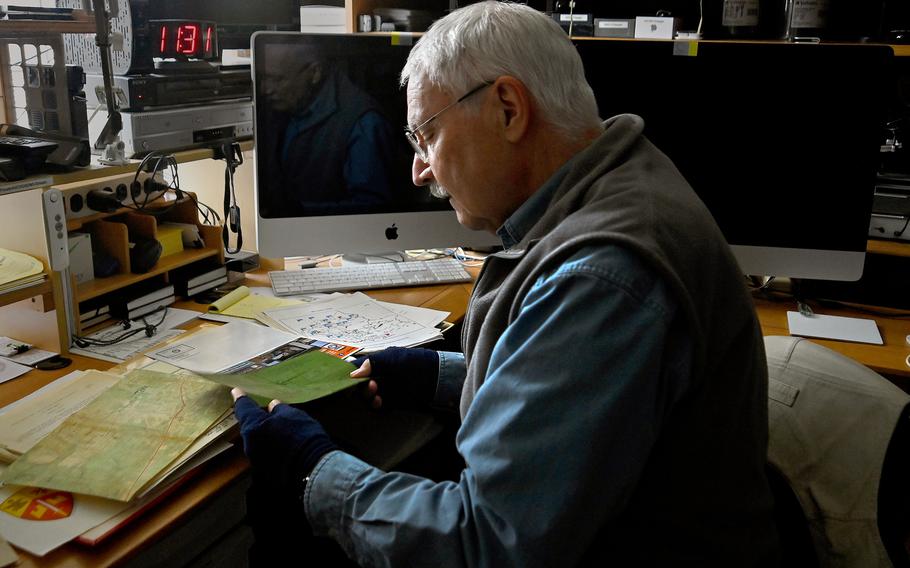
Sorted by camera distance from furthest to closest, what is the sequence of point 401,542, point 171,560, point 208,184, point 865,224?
point 208,184 < point 865,224 < point 171,560 < point 401,542

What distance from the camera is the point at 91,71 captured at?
182 centimetres

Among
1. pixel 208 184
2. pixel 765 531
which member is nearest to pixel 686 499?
pixel 765 531

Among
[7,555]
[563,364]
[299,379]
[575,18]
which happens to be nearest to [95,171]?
[299,379]

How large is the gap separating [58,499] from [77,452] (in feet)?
0.26

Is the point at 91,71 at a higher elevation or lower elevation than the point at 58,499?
higher

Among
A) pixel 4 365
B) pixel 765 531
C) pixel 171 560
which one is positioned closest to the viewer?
pixel 765 531

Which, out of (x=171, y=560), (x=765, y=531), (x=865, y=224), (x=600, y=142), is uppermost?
(x=600, y=142)

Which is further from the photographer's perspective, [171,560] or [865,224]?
[865,224]

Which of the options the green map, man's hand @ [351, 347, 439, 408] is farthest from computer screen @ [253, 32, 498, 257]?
the green map

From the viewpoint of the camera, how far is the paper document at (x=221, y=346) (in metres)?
1.47

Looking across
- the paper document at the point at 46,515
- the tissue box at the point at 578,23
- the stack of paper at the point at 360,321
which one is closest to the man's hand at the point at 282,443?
the paper document at the point at 46,515

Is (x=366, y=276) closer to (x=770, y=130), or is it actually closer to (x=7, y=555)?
(x=770, y=130)

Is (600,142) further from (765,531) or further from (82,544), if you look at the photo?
(82,544)

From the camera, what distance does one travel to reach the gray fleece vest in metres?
0.93
